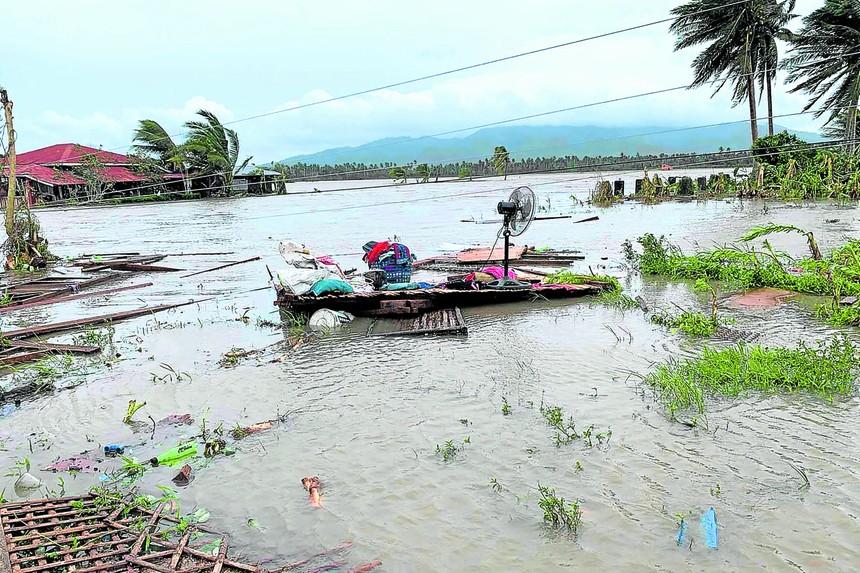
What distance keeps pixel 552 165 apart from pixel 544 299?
54.9 meters

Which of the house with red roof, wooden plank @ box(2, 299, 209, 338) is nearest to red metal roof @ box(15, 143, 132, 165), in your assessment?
the house with red roof

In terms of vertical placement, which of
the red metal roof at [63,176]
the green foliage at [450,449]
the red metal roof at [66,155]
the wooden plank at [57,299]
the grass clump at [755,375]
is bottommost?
the green foliage at [450,449]

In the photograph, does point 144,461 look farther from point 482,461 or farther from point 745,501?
Answer: point 745,501

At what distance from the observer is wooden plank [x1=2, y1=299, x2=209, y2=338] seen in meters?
9.09

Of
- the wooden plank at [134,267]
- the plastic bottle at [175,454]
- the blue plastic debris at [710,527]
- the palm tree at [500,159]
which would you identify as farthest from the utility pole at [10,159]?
the palm tree at [500,159]

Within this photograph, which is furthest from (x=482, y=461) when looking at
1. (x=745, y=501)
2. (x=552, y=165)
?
(x=552, y=165)

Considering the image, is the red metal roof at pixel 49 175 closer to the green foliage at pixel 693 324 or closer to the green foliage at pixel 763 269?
the green foliage at pixel 763 269

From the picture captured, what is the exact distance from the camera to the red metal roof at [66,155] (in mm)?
45406

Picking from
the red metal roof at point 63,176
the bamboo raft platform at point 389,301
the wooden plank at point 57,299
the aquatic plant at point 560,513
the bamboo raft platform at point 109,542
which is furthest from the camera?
the red metal roof at point 63,176

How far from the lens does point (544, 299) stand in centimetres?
1059

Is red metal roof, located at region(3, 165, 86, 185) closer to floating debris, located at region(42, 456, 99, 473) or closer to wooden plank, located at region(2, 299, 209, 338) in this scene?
wooden plank, located at region(2, 299, 209, 338)

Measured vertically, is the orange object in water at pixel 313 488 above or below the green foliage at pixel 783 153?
below

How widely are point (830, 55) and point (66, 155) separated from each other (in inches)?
1866

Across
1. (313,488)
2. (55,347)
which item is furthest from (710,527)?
(55,347)
